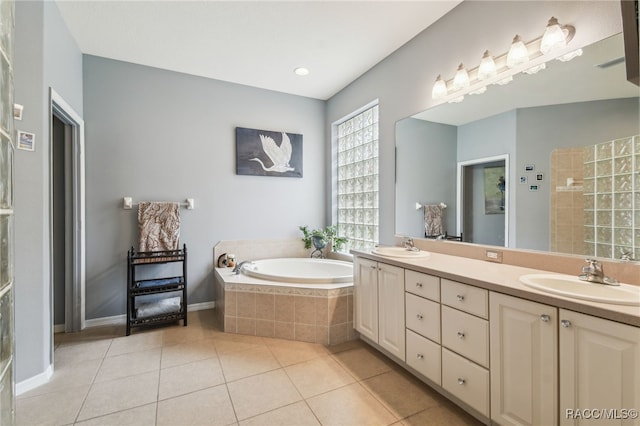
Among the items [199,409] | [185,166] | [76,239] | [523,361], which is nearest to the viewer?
[523,361]

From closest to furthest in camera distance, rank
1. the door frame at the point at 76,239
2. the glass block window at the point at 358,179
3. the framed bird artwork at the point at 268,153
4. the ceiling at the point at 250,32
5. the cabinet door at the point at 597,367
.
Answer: the cabinet door at the point at 597,367 < the ceiling at the point at 250,32 < the door frame at the point at 76,239 < the glass block window at the point at 358,179 < the framed bird artwork at the point at 268,153

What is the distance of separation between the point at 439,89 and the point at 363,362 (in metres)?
2.19

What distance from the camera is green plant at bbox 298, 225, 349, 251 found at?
362 cm

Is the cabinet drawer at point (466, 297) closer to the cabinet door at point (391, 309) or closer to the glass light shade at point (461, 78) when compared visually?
the cabinet door at point (391, 309)

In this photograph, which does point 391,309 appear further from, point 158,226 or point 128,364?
point 158,226

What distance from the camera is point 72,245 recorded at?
8.89 ft

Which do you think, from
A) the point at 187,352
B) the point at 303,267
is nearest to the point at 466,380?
the point at 187,352

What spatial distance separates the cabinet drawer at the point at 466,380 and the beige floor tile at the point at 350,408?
0.37m

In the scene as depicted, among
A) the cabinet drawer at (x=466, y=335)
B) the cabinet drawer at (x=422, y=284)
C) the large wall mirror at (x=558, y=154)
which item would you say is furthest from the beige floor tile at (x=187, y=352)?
the large wall mirror at (x=558, y=154)

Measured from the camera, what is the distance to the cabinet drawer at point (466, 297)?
141 centimetres

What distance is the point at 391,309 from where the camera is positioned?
6.64 ft

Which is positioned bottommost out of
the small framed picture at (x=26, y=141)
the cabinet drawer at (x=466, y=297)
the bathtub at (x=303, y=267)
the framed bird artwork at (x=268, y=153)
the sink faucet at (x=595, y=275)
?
the bathtub at (x=303, y=267)

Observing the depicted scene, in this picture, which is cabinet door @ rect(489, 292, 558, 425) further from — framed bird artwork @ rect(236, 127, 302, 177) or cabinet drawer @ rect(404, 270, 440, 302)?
framed bird artwork @ rect(236, 127, 302, 177)

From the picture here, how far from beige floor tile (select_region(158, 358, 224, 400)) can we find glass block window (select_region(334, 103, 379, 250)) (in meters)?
1.96
